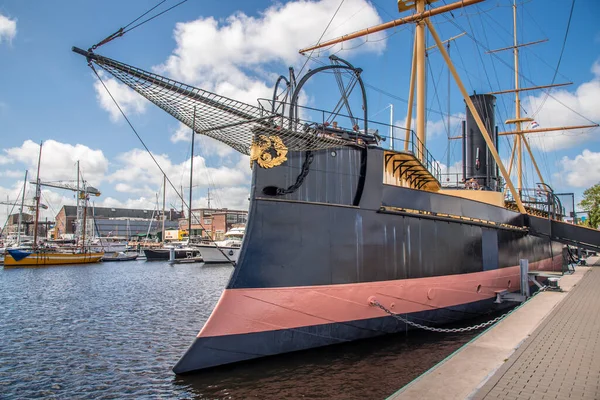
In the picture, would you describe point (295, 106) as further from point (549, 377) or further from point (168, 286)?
point (168, 286)

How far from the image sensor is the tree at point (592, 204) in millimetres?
39344

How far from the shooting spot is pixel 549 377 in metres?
4.91

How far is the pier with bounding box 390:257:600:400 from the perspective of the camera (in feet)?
14.7

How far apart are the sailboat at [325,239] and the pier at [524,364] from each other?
244 cm

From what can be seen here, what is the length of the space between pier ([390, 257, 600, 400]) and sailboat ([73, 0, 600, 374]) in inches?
96.2

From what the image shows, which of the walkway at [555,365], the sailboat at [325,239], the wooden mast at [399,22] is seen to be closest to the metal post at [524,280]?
the sailboat at [325,239]

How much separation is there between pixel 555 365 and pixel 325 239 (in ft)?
14.3

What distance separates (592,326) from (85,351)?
10780 mm

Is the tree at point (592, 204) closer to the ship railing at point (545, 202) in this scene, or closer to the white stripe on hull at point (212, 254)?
the ship railing at point (545, 202)

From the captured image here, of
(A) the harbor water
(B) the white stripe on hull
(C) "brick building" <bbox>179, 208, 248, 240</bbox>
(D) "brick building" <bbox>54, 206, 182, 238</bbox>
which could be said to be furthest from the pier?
(D) "brick building" <bbox>54, 206, 182, 238</bbox>

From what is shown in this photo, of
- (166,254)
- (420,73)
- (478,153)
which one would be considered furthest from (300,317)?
(166,254)

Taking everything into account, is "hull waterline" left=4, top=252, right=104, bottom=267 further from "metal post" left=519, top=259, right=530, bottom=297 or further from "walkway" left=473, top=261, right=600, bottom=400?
"walkway" left=473, top=261, right=600, bottom=400

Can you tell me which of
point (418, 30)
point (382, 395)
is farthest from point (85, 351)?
point (418, 30)

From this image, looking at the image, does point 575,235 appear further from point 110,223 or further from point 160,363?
point 110,223
